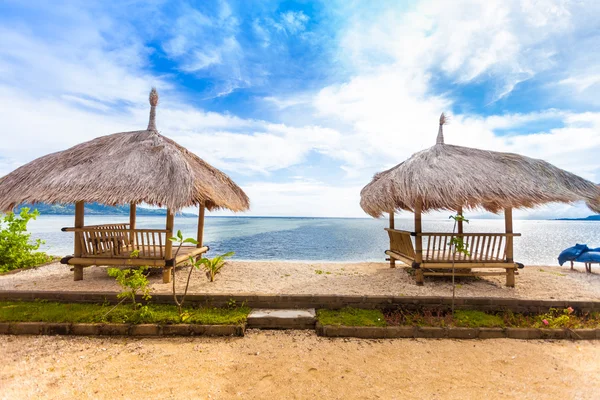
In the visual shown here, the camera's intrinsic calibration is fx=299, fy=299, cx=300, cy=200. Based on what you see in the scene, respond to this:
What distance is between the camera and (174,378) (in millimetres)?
2850

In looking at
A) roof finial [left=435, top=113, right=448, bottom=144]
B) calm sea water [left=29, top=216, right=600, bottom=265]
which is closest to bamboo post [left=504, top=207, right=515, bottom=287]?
roof finial [left=435, top=113, right=448, bottom=144]

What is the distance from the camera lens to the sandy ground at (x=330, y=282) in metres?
5.18

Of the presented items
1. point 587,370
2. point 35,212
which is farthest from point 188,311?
point 35,212

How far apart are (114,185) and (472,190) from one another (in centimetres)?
630

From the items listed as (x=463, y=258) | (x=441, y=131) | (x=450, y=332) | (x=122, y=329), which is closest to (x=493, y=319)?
(x=450, y=332)

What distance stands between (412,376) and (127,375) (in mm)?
2773

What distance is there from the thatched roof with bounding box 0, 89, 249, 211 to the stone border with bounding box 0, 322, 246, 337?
1994 millimetres

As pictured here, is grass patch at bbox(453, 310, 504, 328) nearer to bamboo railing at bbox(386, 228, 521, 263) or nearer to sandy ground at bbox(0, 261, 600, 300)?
sandy ground at bbox(0, 261, 600, 300)

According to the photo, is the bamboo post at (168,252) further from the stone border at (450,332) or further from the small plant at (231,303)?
the stone border at (450,332)

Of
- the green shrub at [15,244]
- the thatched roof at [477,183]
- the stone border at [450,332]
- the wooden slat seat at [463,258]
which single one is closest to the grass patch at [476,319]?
the stone border at [450,332]

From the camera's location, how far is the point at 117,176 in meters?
5.35

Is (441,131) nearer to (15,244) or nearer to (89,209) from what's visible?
(15,244)

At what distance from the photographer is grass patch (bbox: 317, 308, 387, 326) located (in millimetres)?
3855

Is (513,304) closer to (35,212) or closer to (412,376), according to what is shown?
(412,376)
